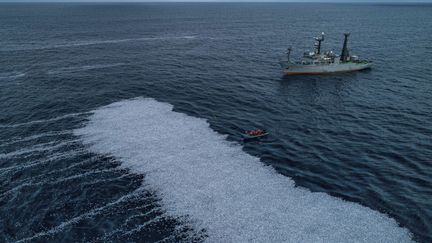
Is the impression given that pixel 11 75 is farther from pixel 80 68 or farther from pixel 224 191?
pixel 224 191

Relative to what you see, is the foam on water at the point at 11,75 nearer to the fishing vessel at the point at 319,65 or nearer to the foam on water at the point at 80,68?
the foam on water at the point at 80,68

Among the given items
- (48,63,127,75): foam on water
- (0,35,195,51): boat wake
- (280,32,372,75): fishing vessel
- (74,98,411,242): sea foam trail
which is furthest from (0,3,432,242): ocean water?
(0,35,195,51): boat wake

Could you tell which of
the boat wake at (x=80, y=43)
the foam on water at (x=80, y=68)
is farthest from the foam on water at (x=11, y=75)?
the boat wake at (x=80, y=43)

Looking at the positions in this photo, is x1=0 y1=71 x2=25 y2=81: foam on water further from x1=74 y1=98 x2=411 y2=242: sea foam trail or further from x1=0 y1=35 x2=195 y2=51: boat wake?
x1=74 y1=98 x2=411 y2=242: sea foam trail

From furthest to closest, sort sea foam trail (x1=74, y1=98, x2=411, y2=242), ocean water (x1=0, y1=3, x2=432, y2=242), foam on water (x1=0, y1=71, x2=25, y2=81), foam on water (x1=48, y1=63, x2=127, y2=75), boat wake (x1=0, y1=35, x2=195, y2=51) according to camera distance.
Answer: boat wake (x1=0, y1=35, x2=195, y2=51), foam on water (x1=48, y1=63, x2=127, y2=75), foam on water (x1=0, y1=71, x2=25, y2=81), ocean water (x1=0, y1=3, x2=432, y2=242), sea foam trail (x1=74, y1=98, x2=411, y2=242)

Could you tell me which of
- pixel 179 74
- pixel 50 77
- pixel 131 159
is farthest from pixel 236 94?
pixel 50 77
